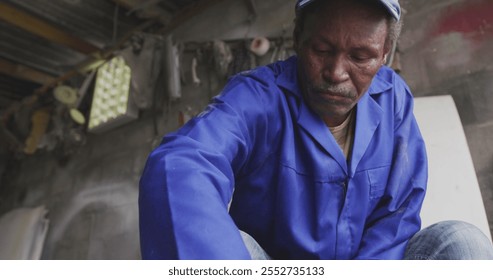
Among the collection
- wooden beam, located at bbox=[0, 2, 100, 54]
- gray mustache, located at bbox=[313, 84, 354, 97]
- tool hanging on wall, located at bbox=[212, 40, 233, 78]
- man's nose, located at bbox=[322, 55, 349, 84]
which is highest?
wooden beam, located at bbox=[0, 2, 100, 54]

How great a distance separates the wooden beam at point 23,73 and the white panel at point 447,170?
3.94m

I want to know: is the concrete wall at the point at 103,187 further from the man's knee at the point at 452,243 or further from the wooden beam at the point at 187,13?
the man's knee at the point at 452,243

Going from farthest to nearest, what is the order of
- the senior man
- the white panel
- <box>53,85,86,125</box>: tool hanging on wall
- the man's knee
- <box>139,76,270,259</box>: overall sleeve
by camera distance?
<box>53,85,86,125</box>: tool hanging on wall → the white panel → the senior man → the man's knee → <box>139,76,270,259</box>: overall sleeve

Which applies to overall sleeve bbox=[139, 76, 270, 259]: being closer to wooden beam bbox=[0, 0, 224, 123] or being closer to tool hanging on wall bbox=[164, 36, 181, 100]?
tool hanging on wall bbox=[164, 36, 181, 100]


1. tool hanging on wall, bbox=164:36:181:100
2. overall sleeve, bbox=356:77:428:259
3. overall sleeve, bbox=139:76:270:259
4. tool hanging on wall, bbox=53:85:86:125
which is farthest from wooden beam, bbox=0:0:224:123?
overall sleeve, bbox=139:76:270:259

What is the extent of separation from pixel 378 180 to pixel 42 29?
3.37 metres

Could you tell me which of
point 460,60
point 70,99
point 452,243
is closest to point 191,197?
point 452,243

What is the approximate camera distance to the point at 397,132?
3.16ft

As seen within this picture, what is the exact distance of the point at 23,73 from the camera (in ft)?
13.1

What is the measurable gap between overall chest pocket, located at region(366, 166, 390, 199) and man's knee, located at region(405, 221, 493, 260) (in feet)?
0.43

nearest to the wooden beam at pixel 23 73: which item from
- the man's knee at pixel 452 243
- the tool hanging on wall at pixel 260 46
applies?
the tool hanging on wall at pixel 260 46

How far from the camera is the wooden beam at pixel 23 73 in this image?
3.88m

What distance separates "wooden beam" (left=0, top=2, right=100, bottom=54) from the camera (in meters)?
3.05
